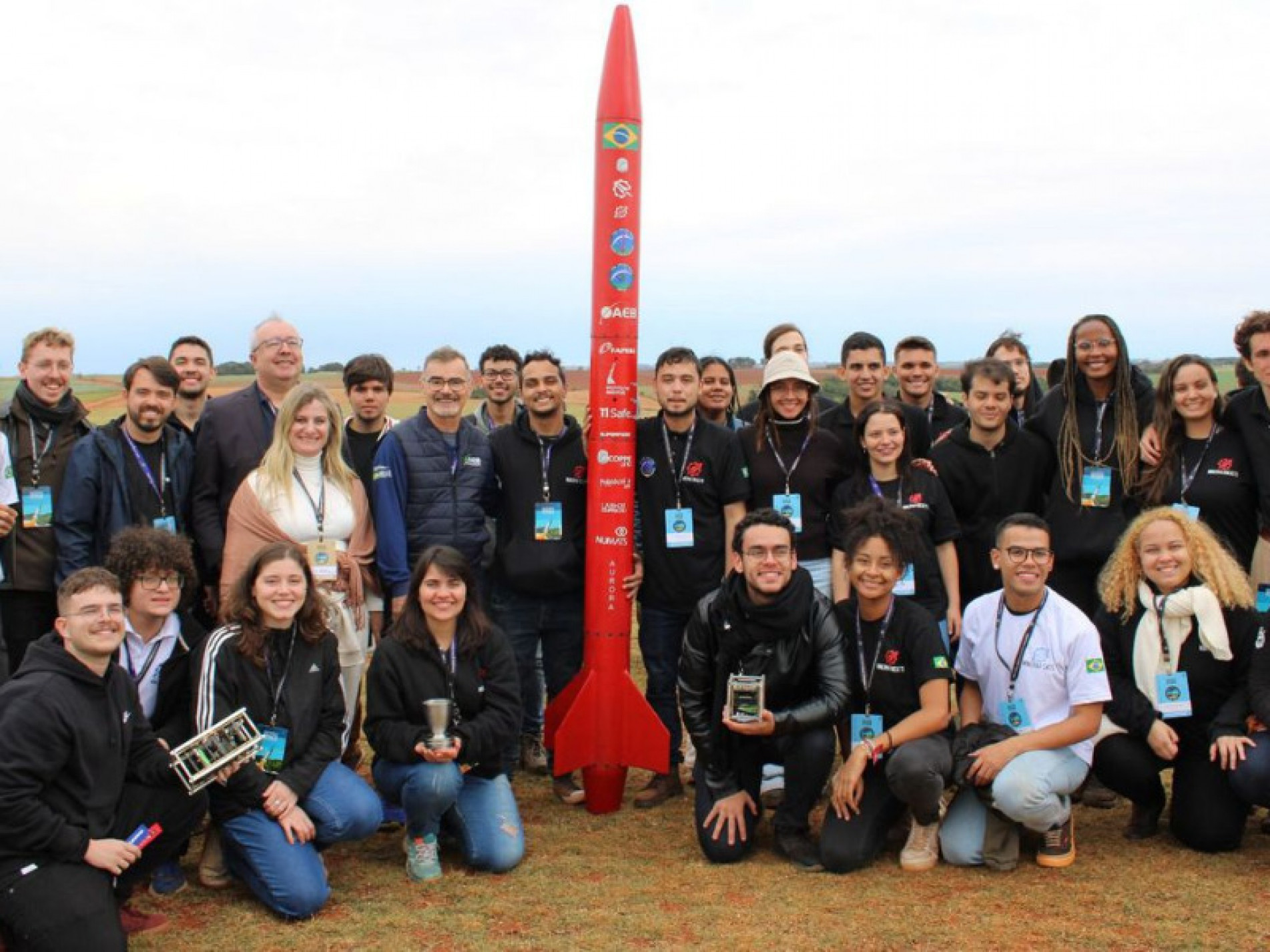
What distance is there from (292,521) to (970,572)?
3.69m

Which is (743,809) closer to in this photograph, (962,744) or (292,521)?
(962,744)

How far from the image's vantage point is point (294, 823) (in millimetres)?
5023

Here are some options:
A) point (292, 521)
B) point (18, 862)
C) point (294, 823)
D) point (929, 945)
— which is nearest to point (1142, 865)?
point (929, 945)

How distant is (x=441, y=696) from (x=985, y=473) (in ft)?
10.5

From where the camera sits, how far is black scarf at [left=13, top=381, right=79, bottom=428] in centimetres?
596

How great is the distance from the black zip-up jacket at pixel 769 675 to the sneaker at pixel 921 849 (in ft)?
2.15

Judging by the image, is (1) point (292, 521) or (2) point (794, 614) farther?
(1) point (292, 521)

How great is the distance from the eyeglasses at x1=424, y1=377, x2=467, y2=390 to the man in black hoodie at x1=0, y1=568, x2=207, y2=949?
2.23m

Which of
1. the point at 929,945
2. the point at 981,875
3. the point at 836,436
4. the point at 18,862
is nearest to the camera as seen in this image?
the point at 18,862

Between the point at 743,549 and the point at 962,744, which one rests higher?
the point at 743,549

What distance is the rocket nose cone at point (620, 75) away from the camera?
21.0ft

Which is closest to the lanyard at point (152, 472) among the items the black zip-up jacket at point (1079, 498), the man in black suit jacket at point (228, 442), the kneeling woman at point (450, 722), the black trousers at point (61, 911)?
the man in black suit jacket at point (228, 442)

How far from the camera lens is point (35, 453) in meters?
5.95

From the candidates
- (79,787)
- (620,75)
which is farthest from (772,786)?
(620,75)
